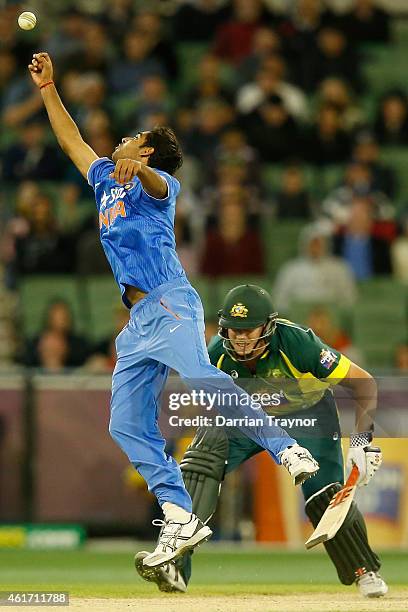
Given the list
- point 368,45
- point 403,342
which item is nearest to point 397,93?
point 368,45

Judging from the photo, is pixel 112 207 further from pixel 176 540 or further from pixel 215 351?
pixel 176 540

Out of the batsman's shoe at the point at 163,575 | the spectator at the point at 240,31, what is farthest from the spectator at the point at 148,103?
the batsman's shoe at the point at 163,575

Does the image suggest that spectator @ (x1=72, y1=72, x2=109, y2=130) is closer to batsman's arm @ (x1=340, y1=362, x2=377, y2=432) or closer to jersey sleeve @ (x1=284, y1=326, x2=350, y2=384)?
jersey sleeve @ (x1=284, y1=326, x2=350, y2=384)

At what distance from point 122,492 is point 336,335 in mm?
2424

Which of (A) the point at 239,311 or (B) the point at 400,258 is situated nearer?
(A) the point at 239,311

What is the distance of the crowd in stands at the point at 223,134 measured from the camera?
14344mm

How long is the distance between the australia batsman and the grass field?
25cm

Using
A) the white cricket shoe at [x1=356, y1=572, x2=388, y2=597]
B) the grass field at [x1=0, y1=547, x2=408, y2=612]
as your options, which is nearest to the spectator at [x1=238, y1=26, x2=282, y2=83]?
the grass field at [x1=0, y1=547, x2=408, y2=612]

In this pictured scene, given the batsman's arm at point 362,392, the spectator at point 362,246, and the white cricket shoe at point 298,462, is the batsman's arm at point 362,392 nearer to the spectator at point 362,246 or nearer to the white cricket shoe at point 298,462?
the white cricket shoe at point 298,462

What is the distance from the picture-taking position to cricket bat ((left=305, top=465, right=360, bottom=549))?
7988 millimetres

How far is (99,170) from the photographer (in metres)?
8.18

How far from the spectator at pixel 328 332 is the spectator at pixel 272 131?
315cm

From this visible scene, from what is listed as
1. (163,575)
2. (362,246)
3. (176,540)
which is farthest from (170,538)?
(362,246)

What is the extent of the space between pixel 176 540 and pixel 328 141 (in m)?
9.04
